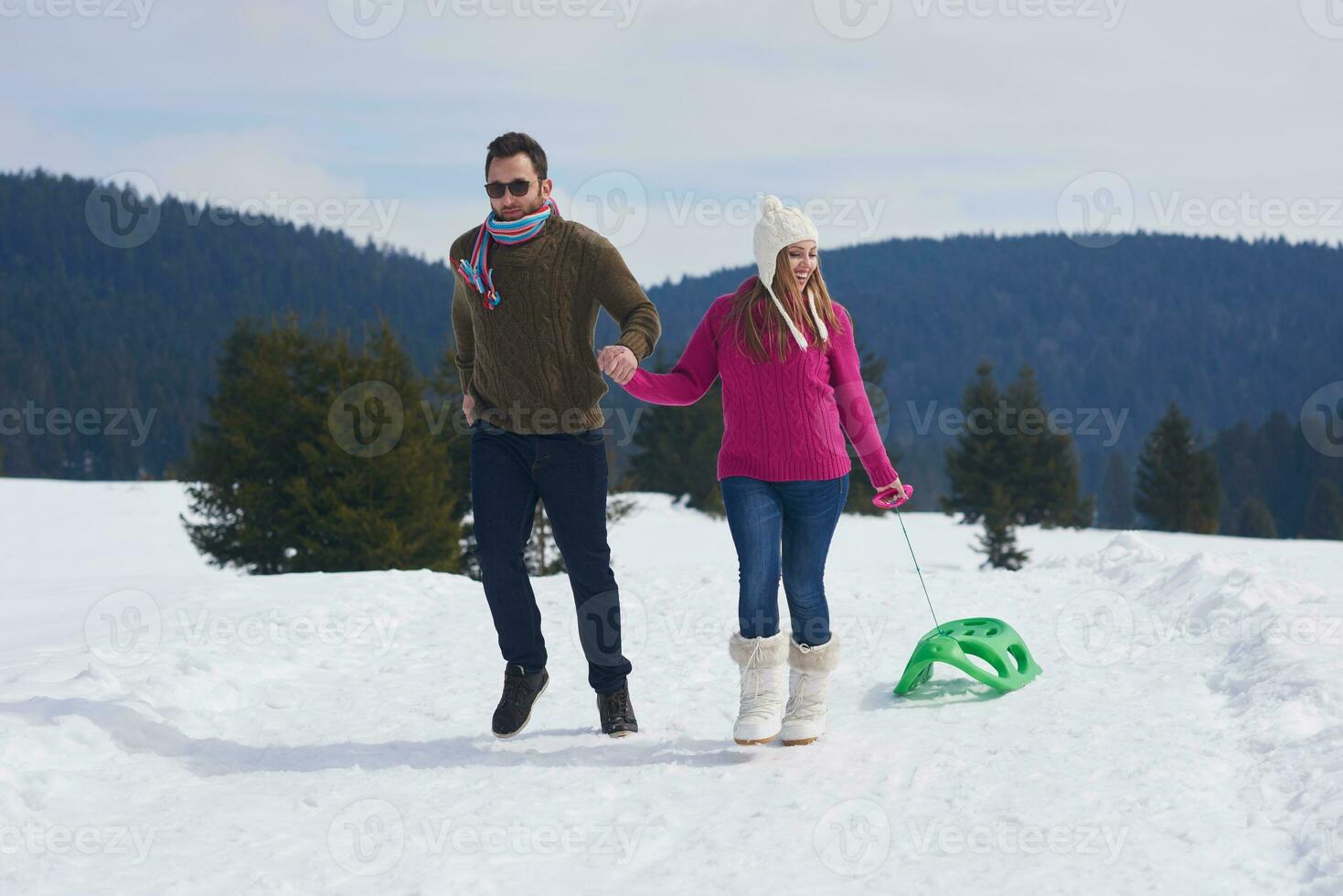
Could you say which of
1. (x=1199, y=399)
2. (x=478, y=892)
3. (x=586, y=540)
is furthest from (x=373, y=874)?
(x=1199, y=399)

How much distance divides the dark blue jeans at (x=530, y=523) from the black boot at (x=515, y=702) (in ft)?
0.15

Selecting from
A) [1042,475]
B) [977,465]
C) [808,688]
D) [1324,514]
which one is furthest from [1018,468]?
[1324,514]

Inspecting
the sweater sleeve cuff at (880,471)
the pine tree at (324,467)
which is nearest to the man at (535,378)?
the sweater sleeve cuff at (880,471)

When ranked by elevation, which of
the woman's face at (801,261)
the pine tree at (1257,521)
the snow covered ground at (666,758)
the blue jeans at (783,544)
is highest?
the woman's face at (801,261)

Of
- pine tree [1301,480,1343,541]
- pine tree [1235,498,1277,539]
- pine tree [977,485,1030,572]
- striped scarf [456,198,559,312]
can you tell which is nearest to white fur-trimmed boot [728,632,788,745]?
striped scarf [456,198,559,312]

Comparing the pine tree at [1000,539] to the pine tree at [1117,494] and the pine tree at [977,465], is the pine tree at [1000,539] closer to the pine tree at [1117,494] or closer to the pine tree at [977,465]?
the pine tree at [977,465]

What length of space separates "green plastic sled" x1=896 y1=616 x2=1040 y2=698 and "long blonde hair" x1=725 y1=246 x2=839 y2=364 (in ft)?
5.93

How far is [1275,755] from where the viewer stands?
3.94 m

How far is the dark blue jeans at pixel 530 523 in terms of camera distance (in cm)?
450

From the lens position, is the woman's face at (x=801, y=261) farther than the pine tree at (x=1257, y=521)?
No

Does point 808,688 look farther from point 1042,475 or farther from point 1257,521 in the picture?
point 1257,521

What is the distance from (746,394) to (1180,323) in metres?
212

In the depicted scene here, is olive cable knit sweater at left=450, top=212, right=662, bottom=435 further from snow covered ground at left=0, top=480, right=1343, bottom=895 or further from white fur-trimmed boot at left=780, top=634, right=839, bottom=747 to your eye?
snow covered ground at left=0, top=480, right=1343, bottom=895

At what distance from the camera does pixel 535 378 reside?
444 cm
